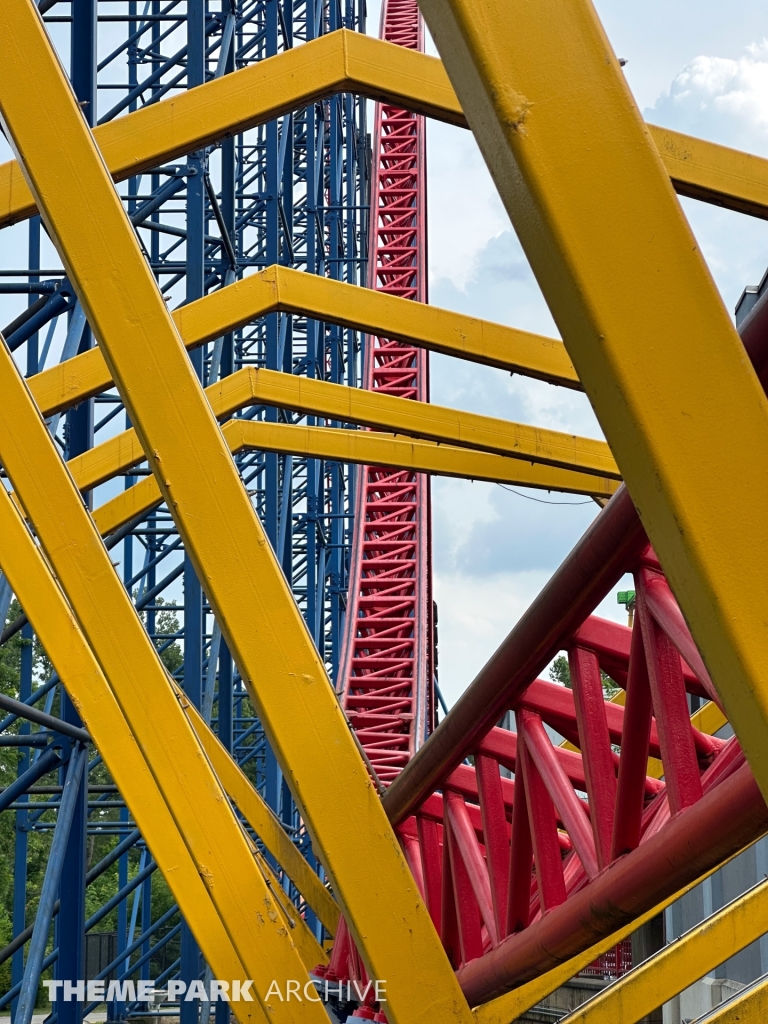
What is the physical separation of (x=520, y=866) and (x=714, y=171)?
8.34ft

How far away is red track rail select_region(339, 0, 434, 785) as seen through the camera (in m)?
14.0

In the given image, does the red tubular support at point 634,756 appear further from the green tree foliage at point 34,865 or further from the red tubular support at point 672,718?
the green tree foliage at point 34,865

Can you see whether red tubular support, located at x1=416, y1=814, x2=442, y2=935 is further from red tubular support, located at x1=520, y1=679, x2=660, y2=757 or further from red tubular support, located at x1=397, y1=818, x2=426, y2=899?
red tubular support, located at x1=520, y1=679, x2=660, y2=757

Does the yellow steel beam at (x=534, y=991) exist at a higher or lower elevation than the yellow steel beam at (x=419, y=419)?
lower

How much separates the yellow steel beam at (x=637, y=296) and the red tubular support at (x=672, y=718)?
151cm

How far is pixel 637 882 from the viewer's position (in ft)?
9.35

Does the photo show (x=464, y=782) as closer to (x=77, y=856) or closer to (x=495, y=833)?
(x=495, y=833)

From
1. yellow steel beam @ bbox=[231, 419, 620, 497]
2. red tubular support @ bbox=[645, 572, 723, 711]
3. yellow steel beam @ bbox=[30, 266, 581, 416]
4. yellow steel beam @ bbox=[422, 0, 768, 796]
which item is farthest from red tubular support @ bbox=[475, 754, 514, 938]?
yellow steel beam @ bbox=[231, 419, 620, 497]

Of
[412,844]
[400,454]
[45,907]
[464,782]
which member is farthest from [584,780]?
Answer: [400,454]

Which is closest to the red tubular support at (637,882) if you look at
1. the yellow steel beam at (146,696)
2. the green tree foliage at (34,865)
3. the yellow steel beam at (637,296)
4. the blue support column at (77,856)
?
the yellow steel beam at (146,696)

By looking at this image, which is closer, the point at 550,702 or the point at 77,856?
the point at 550,702

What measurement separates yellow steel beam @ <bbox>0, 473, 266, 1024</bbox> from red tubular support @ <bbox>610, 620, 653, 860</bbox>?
118 cm

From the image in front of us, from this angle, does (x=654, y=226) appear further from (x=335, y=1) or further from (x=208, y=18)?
(x=335, y=1)

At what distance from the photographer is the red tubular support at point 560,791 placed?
10.6 feet
